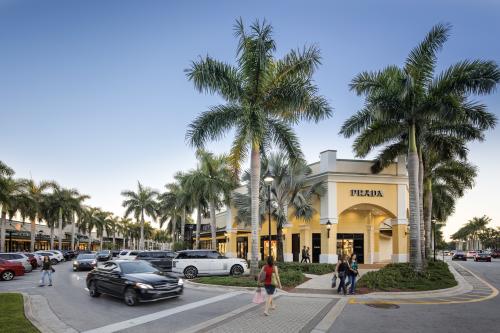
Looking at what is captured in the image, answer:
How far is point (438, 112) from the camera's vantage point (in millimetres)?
20016

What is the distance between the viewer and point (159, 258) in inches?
1070

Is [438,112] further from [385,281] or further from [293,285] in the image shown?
[293,285]

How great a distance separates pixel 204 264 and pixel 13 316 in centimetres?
1371

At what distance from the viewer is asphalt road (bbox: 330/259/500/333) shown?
10188mm

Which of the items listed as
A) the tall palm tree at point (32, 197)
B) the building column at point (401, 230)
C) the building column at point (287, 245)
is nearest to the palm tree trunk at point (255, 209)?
the building column at point (401, 230)

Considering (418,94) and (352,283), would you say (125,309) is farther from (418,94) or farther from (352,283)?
(418,94)

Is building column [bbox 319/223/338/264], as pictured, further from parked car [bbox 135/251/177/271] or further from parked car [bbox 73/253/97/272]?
parked car [bbox 73/253/97/272]

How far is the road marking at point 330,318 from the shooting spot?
10.1 meters

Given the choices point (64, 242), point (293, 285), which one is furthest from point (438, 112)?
point (64, 242)

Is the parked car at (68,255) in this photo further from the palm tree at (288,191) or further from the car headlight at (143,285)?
the car headlight at (143,285)

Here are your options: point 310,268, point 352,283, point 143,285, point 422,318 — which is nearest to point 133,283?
point 143,285

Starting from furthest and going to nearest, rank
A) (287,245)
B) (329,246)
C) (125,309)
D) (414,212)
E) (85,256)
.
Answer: (287,245) < (85,256) < (329,246) < (414,212) < (125,309)

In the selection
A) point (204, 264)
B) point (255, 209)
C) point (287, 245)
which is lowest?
point (204, 264)

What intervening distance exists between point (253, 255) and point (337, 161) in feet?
45.9
